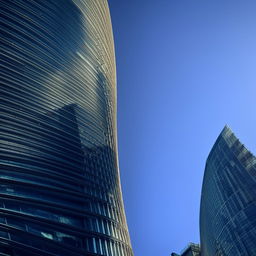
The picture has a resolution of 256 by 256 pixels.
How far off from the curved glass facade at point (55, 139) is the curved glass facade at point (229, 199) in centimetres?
2804

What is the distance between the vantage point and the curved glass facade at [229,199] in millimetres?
72438

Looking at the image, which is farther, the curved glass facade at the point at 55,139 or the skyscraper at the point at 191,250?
the skyscraper at the point at 191,250

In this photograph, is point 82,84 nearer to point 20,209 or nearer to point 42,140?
point 42,140

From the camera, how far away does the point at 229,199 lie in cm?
8188

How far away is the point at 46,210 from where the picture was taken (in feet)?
135

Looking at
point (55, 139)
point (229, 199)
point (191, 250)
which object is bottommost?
point (191, 250)

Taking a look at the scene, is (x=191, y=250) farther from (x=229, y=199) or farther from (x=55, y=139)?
(x=55, y=139)

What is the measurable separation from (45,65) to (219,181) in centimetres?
5444

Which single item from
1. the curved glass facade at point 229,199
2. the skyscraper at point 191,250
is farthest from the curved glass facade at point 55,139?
the skyscraper at point 191,250

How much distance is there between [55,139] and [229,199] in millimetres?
47403

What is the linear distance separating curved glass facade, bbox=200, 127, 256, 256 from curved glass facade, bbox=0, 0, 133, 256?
2804cm

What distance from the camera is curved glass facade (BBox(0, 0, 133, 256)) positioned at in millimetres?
38875

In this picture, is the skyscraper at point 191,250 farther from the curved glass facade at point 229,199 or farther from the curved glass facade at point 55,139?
the curved glass facade at point 55,139

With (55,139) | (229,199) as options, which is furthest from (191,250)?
(55,139)
